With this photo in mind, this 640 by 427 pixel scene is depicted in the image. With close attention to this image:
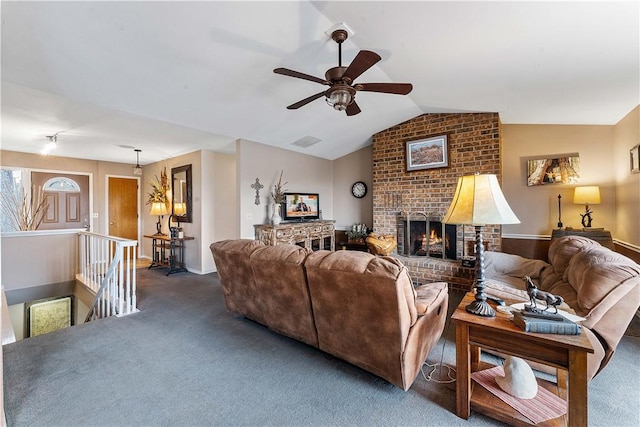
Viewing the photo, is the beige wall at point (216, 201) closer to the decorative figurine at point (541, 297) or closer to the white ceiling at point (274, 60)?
the white ceiling at point (274, 60)

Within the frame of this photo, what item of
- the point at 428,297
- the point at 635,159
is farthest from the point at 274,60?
Answer: the point at 635,159

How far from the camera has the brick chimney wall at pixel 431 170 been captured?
4.43 metres

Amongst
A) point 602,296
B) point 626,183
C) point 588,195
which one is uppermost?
point 626,183

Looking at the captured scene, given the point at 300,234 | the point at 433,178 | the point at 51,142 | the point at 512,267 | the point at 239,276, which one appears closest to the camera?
the point at 239,276

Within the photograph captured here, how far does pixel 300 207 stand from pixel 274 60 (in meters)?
3.21

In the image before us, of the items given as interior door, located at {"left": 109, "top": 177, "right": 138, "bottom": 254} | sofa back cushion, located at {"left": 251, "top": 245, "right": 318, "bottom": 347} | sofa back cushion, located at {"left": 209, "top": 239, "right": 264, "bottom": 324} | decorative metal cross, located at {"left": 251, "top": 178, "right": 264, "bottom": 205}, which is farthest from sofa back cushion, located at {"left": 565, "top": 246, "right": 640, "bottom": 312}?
interior door, located at {"left": 109, "top": 177, "right": 138, "bottom": 254}

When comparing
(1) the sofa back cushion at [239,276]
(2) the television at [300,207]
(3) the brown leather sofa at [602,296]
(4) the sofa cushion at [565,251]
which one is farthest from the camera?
(2) the television at [300,207]

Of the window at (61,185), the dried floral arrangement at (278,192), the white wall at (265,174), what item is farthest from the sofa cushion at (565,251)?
the window at (61,185)

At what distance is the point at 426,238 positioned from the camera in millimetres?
5047

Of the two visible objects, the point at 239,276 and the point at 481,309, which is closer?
the point at 481,309

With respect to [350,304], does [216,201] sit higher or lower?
higher

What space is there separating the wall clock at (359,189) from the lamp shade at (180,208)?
363 centimetres

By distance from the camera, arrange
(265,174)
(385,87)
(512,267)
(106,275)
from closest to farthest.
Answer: (385,87), (106,275), (512,267), (265,174)

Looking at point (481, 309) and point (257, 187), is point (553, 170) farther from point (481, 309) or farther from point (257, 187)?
point (257, 187)
